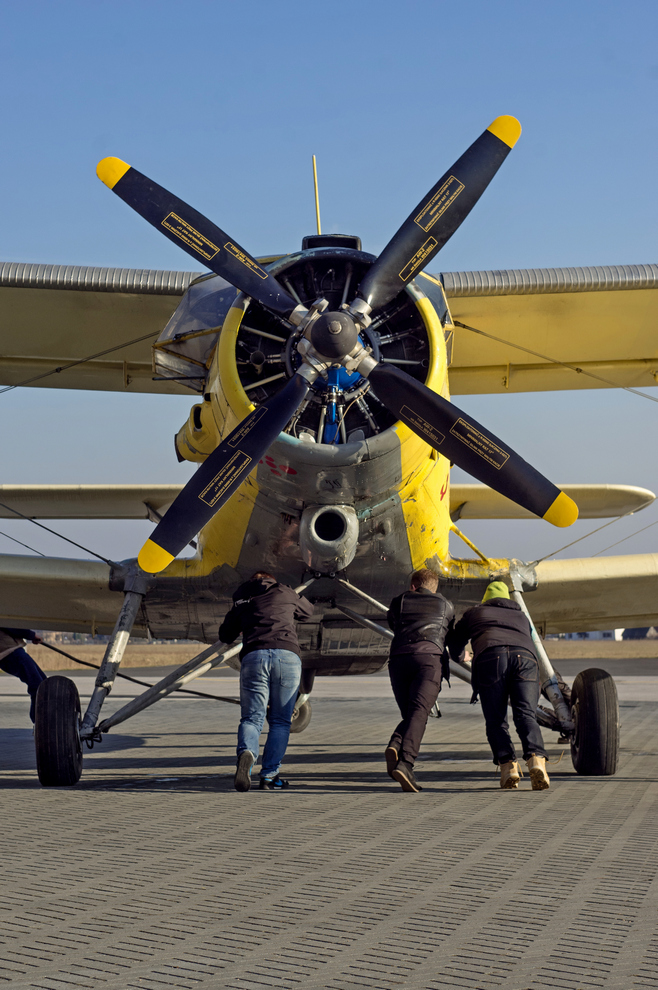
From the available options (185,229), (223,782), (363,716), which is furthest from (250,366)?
(363,716)

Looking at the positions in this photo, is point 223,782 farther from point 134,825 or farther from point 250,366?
point 250,366

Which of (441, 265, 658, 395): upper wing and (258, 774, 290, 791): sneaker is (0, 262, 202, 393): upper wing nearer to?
(441, 265, 658, 395): upper wing

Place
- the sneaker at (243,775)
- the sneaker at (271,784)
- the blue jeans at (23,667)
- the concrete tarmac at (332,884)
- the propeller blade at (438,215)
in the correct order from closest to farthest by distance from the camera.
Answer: the concrete tarmac at (332,884), the sneaker at (243,775), the sneaker at (271,784), the propeller blade at (438,215), the blue jeans at (23,667)

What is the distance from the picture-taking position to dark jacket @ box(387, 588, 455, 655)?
6.29 m

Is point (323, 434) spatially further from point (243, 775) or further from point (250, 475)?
point (243, 775)

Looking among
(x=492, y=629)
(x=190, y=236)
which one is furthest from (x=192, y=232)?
(x=492, y=629)

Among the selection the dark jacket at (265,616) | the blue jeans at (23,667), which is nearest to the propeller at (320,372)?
the dark jacket at (265,616)

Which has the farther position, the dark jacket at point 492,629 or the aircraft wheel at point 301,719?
the aircraft wheel at point 301,719

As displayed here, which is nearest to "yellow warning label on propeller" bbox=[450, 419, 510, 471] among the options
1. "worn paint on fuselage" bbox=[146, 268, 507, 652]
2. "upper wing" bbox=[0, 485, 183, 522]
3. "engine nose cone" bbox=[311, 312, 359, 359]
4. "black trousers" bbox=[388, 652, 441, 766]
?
"worn paint on fuselage" bbox=[146, 268, 507, 652]

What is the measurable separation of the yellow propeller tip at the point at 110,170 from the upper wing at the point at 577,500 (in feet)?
17.8

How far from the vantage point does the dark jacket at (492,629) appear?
21.0 ft

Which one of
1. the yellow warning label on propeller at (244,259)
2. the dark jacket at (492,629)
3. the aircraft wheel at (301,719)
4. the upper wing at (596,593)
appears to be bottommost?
the aircraft wheel at (301,719)

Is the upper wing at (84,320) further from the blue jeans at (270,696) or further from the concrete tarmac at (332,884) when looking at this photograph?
the concrete tarmac at (332,884)

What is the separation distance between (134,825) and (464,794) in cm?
213
